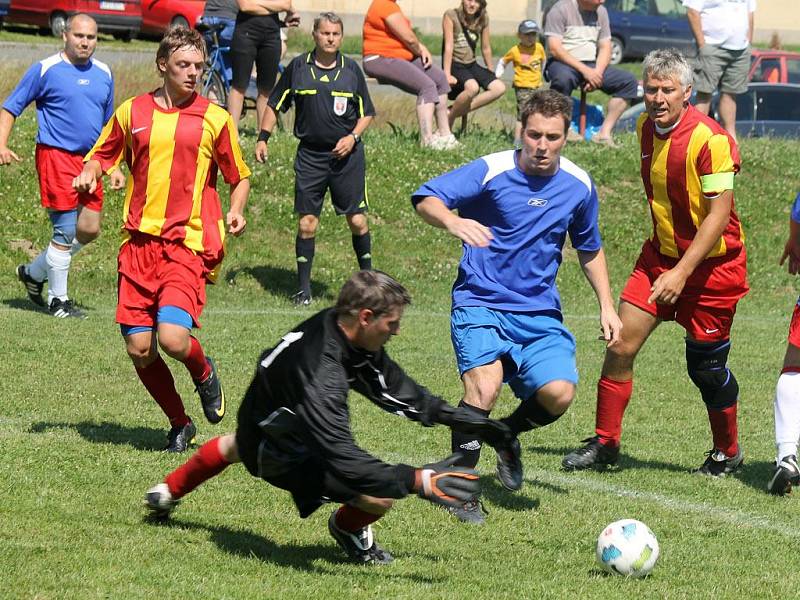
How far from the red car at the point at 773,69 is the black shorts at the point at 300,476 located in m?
18.9

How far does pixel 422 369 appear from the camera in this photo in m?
9.86

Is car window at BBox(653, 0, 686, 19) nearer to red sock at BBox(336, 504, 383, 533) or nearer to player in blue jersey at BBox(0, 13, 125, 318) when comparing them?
player in blue jersey at BBox(0, 13, 125, 318)

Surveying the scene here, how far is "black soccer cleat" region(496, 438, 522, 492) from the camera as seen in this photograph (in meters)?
6.21

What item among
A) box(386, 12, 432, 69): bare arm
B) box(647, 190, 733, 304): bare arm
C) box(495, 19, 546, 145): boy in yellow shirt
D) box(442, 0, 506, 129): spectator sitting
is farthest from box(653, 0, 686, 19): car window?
box(647, 190, 733, 304): bare arm

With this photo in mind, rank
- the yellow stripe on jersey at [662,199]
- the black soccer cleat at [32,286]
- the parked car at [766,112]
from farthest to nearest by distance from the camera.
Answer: the parked car at [766,112]
the black soccer cleat at [32,286]
the yellow stripe on jersey at [662,199]

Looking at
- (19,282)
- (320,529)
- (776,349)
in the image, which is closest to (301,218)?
(19,282)

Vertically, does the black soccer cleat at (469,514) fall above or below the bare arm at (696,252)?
below

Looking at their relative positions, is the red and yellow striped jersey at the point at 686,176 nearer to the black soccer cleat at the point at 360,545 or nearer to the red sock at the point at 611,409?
the red sock at the point at 611,409

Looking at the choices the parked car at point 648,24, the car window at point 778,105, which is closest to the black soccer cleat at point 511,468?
the car window at point 778,105

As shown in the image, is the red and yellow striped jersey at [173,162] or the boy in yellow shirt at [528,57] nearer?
the red and yellow striped jersey at [173,162]

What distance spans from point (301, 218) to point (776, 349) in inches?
179

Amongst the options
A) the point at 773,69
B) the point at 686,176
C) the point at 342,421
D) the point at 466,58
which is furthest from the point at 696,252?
the point at 773,69

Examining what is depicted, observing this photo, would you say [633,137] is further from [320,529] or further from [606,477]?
[320,529]

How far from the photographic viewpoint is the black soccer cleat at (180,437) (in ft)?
23.5
